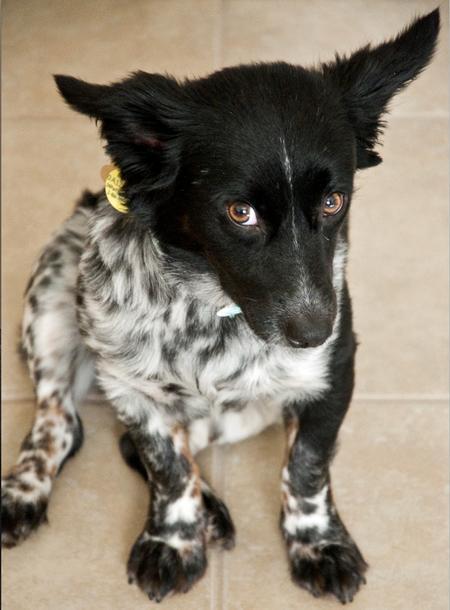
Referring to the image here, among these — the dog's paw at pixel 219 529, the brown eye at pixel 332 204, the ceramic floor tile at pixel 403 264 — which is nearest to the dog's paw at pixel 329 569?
the dog's paw at pixel 219 529

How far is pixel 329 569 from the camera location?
2.24 metres

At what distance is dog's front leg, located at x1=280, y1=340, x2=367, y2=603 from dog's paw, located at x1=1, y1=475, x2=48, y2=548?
0.63 m

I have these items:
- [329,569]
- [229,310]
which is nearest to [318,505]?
[329,569]

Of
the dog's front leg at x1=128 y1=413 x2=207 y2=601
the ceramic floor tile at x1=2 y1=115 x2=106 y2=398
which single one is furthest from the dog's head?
the ceramic floor tile at x1=2 y1=115 x2=106 y2=398

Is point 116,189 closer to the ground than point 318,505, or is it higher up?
higher up

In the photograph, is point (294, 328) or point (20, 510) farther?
point (20, 510)

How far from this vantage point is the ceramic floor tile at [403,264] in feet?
9.00

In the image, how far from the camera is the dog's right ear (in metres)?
1.76

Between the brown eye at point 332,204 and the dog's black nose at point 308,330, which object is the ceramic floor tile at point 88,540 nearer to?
the dog's black nose at point 308,330

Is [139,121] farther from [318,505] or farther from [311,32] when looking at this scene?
[311,32]

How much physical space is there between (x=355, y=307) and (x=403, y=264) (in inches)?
9.5

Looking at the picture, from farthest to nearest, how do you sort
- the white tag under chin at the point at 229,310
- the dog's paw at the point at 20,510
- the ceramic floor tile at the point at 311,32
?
the ceramic floor tile at the point at 311,32, the dog's paw at the point at 20,510, the white tag under chin at the point at 229,310

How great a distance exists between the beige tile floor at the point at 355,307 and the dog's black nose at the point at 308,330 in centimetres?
70

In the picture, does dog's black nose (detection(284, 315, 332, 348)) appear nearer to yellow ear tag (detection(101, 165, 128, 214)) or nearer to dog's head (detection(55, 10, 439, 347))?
dog's head (detection(55, 10, 439, 347))
